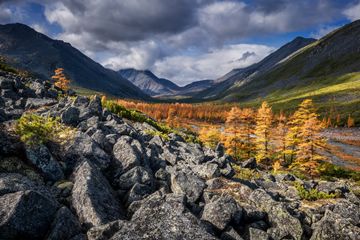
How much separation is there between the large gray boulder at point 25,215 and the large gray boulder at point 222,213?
510cm

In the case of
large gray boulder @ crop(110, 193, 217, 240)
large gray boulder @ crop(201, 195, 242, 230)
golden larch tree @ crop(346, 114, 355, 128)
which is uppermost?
large gray boulder @ crop(110, 193, 217, 240)

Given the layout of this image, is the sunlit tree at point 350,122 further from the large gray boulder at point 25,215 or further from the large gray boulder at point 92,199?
the large gray boulder at point 25,215

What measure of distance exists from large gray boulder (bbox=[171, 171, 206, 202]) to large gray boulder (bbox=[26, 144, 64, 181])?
4868 millimetres

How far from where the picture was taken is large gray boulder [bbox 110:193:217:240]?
22.5 feet

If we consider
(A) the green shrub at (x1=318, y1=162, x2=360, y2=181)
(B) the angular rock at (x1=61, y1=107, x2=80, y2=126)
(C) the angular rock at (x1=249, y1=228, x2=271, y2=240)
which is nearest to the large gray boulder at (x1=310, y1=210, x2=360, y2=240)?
(C) the angular rock at (x1=249, y1=228, x2=271, y2=240)

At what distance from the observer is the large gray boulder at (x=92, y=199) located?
334 inches

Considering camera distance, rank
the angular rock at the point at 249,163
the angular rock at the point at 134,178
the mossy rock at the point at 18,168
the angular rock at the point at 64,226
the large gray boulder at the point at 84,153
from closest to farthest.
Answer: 1. the angular rock at the point at 64,226
2. the mossy rock at the point at 18,168
3. the angular rock at the point at 134,178
4. the large gray boulder at the point at 84,153
5. the angular rock at the point at 249,163

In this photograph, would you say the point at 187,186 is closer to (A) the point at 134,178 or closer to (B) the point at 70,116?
(A) the point at 134,178

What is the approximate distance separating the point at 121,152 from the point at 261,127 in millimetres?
61406

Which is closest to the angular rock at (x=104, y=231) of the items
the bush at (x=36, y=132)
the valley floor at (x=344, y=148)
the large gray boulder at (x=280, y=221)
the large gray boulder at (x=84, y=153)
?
the large gray boulder at (x=84, y=153)

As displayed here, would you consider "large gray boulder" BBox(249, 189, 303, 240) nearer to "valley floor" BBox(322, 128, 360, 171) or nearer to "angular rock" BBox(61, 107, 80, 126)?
"angular rock" BBox(61, 107, 80, 126)

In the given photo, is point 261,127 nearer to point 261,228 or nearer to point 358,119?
point 261,228

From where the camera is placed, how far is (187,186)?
37.7 ft

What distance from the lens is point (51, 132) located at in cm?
1286
